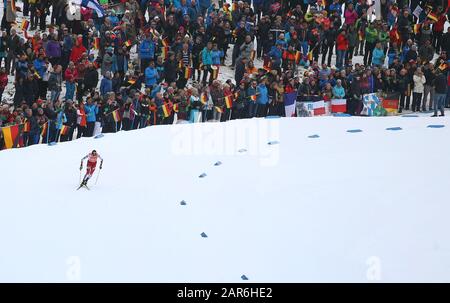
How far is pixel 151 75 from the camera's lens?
3594 centimetres

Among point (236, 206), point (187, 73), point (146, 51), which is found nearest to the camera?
point (236, 206)

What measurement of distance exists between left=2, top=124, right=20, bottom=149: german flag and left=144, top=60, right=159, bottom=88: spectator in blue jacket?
474 cm

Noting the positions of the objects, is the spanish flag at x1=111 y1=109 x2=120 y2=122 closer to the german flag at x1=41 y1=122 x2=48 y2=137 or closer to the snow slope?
the snow slope

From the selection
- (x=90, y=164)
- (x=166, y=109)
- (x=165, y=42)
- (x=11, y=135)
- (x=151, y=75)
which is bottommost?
(x=90, y=164)

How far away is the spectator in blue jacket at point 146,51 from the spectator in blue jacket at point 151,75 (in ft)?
2.66

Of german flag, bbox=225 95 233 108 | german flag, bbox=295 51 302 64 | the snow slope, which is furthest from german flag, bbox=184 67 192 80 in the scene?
german flag, bbox=295 51 302 64

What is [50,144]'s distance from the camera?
3303cm

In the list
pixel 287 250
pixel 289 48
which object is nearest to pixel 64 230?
pixel 287 250

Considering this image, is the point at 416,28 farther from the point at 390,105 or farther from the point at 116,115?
the point at 116,115

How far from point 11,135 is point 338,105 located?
9.26 meters

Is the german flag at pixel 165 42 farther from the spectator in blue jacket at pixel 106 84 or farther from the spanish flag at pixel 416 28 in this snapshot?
the spanish flag at pixel 416 28

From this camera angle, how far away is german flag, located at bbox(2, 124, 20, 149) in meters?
32.2

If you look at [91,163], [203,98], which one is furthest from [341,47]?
[91,163]
